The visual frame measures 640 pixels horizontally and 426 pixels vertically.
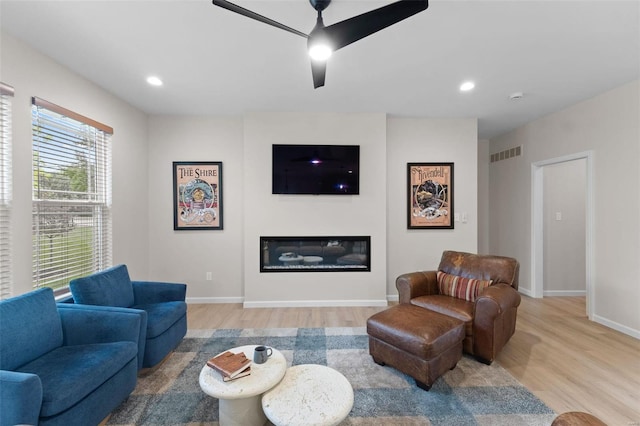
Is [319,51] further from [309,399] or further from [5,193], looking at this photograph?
[5,193]

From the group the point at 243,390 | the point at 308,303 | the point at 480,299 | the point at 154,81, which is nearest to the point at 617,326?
the point at 480,299

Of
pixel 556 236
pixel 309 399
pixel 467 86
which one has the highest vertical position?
pixel 467 86

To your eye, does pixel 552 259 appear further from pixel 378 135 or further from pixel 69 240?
pixel 69 240

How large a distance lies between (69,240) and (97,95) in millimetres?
1591

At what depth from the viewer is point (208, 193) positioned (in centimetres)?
386

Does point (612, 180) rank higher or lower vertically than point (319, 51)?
lower

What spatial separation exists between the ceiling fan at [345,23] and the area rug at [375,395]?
7.70ft

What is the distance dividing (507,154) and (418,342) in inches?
160

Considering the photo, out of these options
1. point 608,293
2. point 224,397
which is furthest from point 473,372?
point 608,293

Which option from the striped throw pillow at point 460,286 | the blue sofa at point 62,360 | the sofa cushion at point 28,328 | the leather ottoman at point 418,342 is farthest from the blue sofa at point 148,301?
the striped throw pillow at point 460,286

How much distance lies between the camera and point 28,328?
166 centimetres

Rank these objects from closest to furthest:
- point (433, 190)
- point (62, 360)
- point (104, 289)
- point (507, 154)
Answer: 1. point (62, 360)
2. point (104, 289)
3. point (433, 190)
4. point (507, 154)

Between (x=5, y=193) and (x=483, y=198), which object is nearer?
(x=5, y=193)

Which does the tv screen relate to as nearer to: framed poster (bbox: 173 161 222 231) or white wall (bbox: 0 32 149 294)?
framed poster (bbox: 173 161 222 231)
